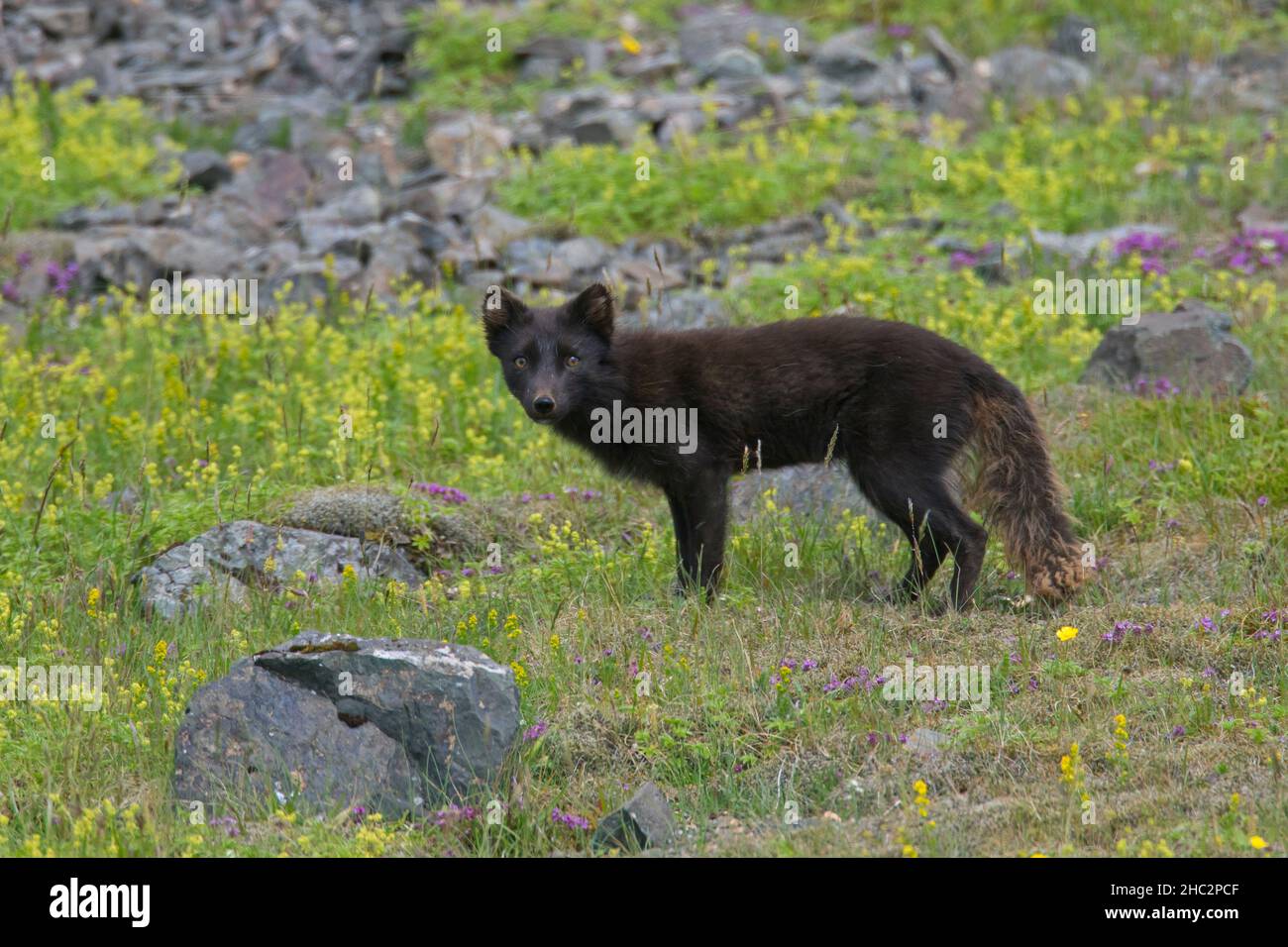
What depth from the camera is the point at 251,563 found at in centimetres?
720

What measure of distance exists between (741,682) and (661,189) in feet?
24.2

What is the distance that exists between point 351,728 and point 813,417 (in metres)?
2.82

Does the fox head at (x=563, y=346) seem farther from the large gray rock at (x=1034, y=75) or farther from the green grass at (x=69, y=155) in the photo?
the large gray rock at (x=1034, y=75)

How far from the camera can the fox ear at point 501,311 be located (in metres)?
7.34

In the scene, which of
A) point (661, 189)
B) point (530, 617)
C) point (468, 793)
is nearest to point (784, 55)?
point (661, 189)

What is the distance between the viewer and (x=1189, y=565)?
7.04 meters

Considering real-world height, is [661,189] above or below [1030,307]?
above

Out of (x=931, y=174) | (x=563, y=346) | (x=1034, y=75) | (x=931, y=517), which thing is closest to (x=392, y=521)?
(x=563, y=346)

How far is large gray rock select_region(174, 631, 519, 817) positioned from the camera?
511 cm

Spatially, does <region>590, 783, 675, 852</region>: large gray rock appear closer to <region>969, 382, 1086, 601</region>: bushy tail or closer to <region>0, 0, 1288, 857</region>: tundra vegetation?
<region>0, 0, 1288, 857</region>: tundra vegetation

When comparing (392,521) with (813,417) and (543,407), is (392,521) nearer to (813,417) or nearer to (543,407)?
(543,407)

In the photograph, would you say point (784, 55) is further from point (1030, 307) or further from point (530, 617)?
point (530, 617)

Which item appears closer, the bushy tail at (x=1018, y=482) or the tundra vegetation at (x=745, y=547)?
the tundra vegetation at (x=745, y=547)

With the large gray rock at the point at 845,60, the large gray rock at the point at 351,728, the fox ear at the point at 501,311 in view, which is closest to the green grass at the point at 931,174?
the large gray rock at the point at 845,60
